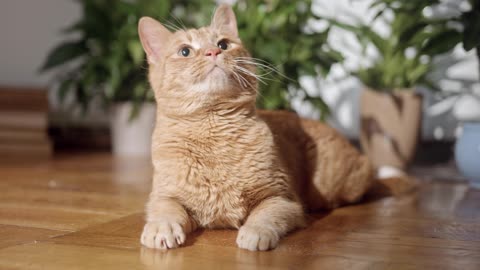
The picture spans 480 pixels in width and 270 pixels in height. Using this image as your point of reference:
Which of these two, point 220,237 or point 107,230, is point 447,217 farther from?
point 107,230

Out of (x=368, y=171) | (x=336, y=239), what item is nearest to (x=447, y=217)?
(x=368, y=171)

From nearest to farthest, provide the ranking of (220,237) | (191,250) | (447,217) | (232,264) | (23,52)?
(232,264), (191,250), (220,237), (447,217), (23,52)

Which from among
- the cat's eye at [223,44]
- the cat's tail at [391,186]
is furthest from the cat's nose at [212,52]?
the cat's tail at [391,186]

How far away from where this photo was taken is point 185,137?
1.65m

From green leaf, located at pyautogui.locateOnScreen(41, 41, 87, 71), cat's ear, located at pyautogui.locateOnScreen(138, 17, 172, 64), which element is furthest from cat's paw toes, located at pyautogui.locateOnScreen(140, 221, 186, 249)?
green leaf, located at pyautogui.locateOnScreen(41, 41, 87, 71)

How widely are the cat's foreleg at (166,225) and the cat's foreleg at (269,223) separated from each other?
157mm

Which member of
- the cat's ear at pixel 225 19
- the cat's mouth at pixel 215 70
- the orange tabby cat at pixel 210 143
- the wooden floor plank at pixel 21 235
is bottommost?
the wooden floor plank at pixel 21 235

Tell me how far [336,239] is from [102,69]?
2.38 metres

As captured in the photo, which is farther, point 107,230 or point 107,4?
point 107,4

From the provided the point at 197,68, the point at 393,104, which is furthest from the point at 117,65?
the point at 197,68

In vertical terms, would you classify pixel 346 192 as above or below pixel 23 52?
below

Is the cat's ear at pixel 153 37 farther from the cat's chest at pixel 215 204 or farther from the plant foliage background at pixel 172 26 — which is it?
the plant foliage background at pixel 172 26

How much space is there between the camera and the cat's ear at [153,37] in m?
1.76

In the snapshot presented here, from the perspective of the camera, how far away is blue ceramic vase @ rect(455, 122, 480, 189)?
257 centimetres
